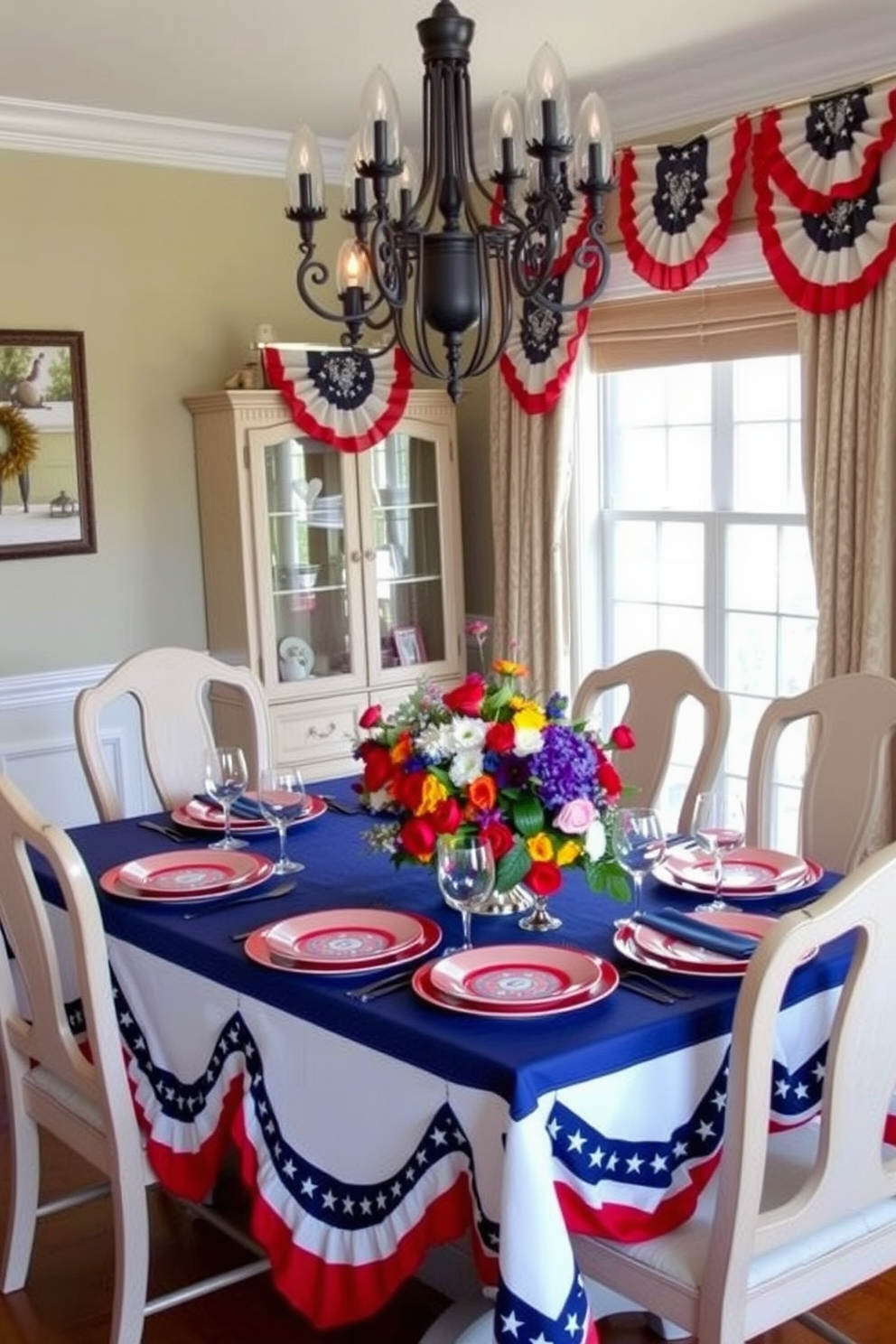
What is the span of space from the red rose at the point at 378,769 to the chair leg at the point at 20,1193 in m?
0.84

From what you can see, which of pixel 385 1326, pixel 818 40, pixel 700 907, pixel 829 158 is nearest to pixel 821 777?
pixel 700 907

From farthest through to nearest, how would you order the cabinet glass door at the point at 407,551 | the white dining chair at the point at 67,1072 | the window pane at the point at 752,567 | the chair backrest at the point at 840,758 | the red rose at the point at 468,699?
the cabinet glass door at the point at 407,551 → the window pane at the point at 752,567 → the chair backrest at the point at 840,758 → the red rose at the point at 468,699 → the white dining chair at the point at 67,1072

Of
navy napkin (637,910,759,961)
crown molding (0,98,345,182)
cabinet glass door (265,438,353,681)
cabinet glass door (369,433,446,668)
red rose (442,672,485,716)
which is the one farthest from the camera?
cabinet glass door (369,433,446,668)

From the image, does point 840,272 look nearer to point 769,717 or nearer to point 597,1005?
point 769,717

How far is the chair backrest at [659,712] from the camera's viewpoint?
334 cm

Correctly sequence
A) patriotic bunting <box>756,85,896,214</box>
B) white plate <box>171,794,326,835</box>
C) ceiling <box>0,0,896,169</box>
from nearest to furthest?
white plate <box>171,794,326,835</box> → ceiling <box>0,0,896,169</box> → patriotic bunting <box>756,85,896,214</box>

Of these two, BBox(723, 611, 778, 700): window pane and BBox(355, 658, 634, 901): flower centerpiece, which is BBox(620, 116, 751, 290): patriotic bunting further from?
BBox(355, 658, 634, 901): flower centerpiece

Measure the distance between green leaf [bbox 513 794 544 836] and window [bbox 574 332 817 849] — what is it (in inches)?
84.3

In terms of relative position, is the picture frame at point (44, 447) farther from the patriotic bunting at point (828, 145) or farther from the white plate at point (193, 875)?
the patriotic bunting at point (828, 145)

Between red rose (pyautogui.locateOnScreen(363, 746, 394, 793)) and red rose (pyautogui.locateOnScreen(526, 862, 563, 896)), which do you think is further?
red rose (pyautogui.locateOnScreen(363, 746, 394, 793))

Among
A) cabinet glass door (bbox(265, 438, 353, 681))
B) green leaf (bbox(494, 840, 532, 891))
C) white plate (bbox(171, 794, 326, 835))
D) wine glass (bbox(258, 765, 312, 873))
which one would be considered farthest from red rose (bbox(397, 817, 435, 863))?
cabinet glass door (bbox(265, 438, 353, 681))

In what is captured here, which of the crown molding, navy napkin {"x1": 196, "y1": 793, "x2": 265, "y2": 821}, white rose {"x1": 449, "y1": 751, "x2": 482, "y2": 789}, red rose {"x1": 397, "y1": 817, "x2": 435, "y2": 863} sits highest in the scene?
the crown molding

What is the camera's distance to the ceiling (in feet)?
11.7

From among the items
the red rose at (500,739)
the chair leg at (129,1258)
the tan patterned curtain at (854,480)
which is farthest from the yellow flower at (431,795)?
the tan patterned curtain at (854,480)
